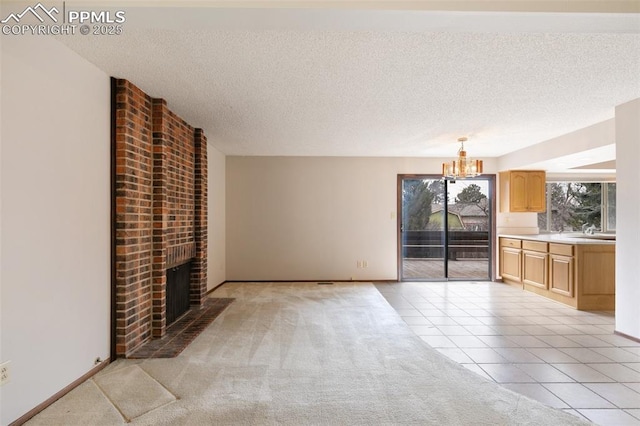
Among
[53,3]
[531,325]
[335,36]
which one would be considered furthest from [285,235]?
[53,3]

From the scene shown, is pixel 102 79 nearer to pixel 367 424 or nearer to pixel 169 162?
pixel 169 162

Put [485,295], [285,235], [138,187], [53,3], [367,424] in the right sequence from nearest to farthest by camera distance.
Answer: [53,3]
[367,424]
[138,187]
[485,295]
[285,235]

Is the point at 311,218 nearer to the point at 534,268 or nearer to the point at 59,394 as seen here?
the point at 534,268

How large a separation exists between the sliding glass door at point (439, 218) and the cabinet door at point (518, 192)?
0.46m

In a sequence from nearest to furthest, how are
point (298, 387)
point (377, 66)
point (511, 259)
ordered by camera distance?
point (298, 387)
point (377, 66)
point (511, 259)

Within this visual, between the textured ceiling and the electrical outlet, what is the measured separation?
202 centimetres

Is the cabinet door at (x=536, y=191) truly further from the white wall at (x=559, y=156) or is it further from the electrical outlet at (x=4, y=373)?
the electrical outlet at (x=4, y=373)

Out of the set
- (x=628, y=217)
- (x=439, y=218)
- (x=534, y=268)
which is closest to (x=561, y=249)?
(x=534, y=268)

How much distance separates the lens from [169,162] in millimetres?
3807

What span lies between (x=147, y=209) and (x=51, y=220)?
110 centimetres

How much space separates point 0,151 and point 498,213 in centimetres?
707

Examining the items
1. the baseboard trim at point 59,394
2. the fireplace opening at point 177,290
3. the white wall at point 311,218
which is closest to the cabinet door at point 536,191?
the white wall at point 311,218

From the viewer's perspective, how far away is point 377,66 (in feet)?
8.64

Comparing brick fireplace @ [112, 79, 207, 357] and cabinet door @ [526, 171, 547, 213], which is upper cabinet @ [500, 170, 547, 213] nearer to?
cabinet door @ [526, 171, 547, 213]
